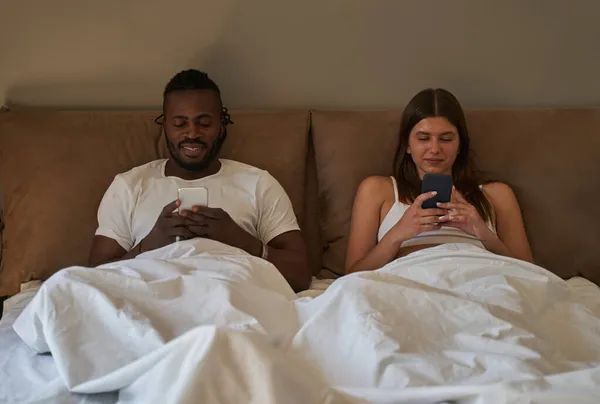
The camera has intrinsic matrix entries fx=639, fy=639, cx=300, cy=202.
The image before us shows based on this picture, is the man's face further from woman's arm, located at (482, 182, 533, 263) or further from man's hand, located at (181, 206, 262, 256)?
woman's arm, located at (482, 182, 533, 263)

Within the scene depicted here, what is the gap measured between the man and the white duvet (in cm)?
19

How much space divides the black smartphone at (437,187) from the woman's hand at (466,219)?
2 cm

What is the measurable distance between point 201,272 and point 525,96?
1330mm

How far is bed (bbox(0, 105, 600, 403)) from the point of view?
1.01 metres

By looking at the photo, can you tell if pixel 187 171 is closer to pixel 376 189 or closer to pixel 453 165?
pixel 376 189

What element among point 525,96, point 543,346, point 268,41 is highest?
point 268,41

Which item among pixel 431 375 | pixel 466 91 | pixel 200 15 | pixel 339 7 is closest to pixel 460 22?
pixel 466 91

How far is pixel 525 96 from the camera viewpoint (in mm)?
2186

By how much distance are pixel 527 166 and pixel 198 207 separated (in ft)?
3.24

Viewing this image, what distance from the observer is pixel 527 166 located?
1.93m

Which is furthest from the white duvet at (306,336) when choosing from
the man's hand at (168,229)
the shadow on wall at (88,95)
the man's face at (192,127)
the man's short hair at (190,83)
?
the shadow on wall at (88,95)

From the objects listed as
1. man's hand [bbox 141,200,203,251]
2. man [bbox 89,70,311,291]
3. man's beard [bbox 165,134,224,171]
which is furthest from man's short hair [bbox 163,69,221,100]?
man's hand [bbox 141,200,203,251]

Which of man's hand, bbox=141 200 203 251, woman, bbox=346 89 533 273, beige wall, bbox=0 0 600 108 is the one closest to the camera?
man's hand, bbox=141 200 203 251

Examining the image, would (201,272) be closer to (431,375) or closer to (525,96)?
(431,375)
